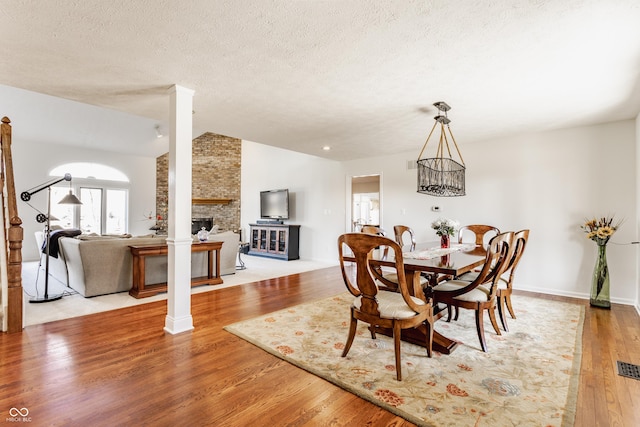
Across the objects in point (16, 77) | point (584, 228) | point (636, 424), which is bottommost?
point (636, 424)

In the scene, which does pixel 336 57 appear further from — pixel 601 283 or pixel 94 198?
pixel 94 198

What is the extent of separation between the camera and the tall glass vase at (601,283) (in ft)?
12.0

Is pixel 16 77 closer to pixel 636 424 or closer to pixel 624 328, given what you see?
pixel 636 424

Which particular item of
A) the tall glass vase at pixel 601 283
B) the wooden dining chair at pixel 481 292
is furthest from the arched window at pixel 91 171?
the tall glass vase at pixel 601 283

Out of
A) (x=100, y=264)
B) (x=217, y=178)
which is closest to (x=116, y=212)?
(x=217, y=178)

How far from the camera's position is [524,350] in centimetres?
251

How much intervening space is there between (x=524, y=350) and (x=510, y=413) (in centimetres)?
99

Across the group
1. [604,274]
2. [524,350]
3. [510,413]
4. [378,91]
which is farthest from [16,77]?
[604,274]

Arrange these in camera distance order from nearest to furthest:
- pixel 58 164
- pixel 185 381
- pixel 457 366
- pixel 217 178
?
1. pixel 185 381
2. pixel 457 366
3. pixel 58 164
4. pixel 217 178

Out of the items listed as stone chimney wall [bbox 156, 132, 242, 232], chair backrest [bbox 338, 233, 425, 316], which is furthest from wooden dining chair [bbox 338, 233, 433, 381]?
stone chimney wall [bbox 156, 132, 242, 232]

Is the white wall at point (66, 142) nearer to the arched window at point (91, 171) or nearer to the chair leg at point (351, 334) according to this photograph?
the arched window at point (91, 171)

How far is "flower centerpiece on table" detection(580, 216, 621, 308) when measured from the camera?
144 inches

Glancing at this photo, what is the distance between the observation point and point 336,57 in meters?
2.35

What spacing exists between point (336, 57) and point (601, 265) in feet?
12.9
